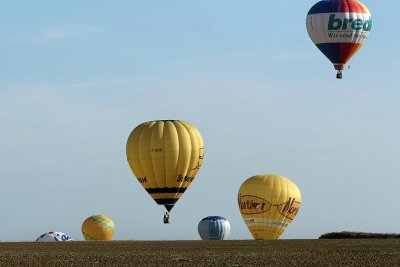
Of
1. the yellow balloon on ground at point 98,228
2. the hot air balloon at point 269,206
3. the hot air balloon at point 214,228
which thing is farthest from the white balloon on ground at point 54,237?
the hot air balloon at point 269,206

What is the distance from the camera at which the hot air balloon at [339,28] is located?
86.1m

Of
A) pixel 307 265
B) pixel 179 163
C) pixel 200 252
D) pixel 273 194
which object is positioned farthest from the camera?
pixel 273 194

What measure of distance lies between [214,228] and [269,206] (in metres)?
17.2

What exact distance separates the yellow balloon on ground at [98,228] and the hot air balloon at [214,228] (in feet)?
28.8

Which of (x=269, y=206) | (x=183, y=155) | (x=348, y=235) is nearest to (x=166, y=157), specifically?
(x=183, y=155)

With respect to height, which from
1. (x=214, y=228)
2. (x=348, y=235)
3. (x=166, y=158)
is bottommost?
(x=348, y=235)

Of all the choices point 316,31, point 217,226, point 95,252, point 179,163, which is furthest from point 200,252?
point 217,226

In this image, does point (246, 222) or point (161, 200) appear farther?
point (246, 222)

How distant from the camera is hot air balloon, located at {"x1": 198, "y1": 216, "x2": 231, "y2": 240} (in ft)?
355

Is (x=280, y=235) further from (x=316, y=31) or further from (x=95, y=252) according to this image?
(x=95, y=252)

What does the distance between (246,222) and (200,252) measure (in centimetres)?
3355

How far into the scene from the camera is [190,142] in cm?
8525

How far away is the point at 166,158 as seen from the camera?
277ft

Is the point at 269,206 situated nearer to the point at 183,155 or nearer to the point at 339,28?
the point at 183,155
